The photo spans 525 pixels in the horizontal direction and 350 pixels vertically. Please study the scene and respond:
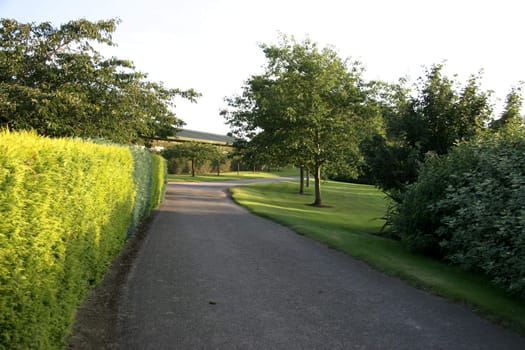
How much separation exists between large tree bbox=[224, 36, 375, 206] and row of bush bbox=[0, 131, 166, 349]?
64.9 feet

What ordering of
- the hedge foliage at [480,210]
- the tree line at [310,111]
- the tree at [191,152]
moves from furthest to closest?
the tree at [191,152] < the tree line at [310,111] < the hedge foliage at [480,210]

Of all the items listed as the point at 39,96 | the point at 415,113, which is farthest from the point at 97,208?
the point at 415,113

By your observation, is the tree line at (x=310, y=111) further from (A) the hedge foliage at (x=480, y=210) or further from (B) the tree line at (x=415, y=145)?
(A) the hedge foliage at (x=480, y=210)

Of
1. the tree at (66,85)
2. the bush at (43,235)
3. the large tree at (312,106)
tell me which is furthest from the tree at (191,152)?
the bush at (43,235)

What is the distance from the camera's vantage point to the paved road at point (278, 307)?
5172 mm

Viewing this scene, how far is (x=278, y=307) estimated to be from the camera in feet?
20.8

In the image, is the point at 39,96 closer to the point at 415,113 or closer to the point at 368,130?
the point at 415,113

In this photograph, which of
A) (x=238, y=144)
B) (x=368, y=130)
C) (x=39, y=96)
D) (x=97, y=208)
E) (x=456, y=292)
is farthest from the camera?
(x=238, y=144)

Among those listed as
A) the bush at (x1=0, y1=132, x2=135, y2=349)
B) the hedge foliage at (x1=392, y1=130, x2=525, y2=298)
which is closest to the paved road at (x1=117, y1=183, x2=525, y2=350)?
Result: the bush at (x1=0, y1=132, x2=135, y2=349)

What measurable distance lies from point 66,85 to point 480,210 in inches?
572

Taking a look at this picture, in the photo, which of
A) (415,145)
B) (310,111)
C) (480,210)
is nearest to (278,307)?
(480,210)

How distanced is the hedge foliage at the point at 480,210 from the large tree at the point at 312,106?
14498mm

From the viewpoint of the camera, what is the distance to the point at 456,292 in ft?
23.6

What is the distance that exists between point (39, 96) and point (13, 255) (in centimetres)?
1250
